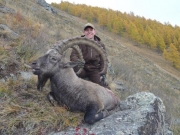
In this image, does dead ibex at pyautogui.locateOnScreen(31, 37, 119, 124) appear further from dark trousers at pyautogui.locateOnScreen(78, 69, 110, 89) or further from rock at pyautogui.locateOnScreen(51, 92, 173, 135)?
dark trousers at pyautogui.locateOnScreen(78, 69, 110, 89)

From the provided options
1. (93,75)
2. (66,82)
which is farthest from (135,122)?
(93,75)

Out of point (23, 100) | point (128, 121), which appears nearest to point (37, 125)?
point (23, 100)

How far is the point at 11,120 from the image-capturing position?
157 inches

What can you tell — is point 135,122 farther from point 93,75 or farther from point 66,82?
point 93,75

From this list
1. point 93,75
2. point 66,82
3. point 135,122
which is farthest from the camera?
point 93,75

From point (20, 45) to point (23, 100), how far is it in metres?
2.54

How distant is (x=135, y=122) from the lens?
4.29 meters

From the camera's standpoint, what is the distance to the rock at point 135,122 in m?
4.01

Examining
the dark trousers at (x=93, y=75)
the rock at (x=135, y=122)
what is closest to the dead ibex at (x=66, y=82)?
the rock at (x=135, y=122)

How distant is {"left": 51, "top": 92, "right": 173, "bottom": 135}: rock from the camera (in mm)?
4012

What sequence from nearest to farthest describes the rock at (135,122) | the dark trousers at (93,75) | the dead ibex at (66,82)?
1. the rock at (135,122)
2. the dead ibex at (66,82)
3. the dark trousers at (93,75)

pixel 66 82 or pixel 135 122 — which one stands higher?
pixel 66 82

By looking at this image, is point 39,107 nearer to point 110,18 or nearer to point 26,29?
point 26,29

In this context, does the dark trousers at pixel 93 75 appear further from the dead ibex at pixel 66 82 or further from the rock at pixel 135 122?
the dead ibex at pixel 66 82
